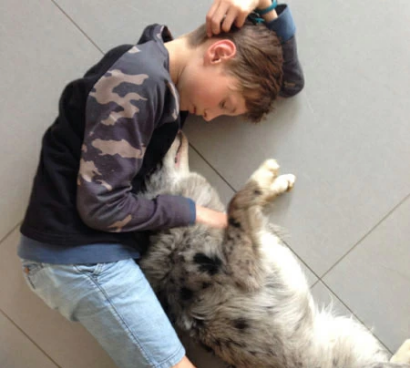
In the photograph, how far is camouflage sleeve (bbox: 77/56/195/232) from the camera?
43.9 inches

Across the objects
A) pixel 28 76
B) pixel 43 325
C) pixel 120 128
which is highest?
pixel 120 128

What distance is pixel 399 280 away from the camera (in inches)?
63.2

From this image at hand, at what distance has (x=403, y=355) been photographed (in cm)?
153

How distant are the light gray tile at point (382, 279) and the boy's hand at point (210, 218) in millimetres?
541

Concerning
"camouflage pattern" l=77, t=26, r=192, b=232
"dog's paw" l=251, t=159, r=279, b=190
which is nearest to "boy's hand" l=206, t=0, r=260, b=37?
"camouflage pattern" l=77, t=26, r=192, b=232

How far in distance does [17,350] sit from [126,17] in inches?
56.7

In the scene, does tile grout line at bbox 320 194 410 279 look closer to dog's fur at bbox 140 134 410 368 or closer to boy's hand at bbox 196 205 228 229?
dog's fur at bbox 140 134 410 368

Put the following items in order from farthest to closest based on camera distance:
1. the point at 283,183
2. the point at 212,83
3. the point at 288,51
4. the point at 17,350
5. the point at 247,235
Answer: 1. the point at 17,350
2. the point at 283,183
3. the point at 288,51
4. the point at 247,235
5. the point at 212,83

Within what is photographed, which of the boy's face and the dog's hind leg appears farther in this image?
the dog's hind leg

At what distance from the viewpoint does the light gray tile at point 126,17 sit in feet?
5.20

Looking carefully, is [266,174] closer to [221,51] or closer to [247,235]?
[247,235]

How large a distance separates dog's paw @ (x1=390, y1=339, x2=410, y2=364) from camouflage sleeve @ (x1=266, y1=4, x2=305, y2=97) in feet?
3.53

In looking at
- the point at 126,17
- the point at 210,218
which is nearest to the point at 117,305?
the point at 210,218

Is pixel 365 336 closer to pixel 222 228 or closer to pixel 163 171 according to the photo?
pixel 222 228
